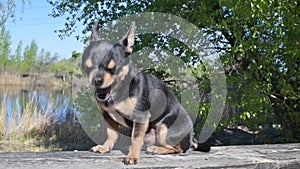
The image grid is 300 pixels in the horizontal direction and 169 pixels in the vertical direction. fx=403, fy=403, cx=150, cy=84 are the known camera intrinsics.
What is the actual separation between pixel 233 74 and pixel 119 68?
3390 millimetres

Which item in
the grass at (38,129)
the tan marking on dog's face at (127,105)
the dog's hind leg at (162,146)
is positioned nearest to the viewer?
the tan marking on dog's face at (127,105)

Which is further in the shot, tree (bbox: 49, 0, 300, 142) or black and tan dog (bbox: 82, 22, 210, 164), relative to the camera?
tree (bbox: 49, 0, 300, 142)

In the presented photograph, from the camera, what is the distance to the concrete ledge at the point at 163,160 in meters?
2.28

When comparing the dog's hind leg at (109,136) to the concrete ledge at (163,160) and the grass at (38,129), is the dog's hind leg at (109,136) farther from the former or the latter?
the grass at (38,129)

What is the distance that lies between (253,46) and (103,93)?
9.19ft

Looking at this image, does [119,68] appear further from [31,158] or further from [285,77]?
[285,77]

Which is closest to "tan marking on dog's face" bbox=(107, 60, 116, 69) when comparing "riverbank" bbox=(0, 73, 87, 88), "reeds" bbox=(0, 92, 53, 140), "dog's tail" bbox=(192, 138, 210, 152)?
"dog's tail" bbox=(192, 138, 210, 152)

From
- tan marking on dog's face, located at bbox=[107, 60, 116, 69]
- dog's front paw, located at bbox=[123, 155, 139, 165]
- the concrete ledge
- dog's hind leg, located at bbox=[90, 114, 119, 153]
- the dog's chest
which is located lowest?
the concrete ledge

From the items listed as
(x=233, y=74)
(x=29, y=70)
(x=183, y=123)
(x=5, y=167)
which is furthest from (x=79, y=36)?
(x=29, y=70)

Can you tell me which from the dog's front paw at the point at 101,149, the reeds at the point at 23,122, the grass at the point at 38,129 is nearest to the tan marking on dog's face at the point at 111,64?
the dog's front paw at the point at 101,149

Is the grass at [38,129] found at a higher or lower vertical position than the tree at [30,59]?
lower

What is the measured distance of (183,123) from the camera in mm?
2773

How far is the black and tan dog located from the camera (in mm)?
2189

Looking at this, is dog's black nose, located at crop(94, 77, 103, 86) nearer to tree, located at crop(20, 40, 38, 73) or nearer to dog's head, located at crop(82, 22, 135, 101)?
dog's head, located at crop(82, 22, 135, 101)
